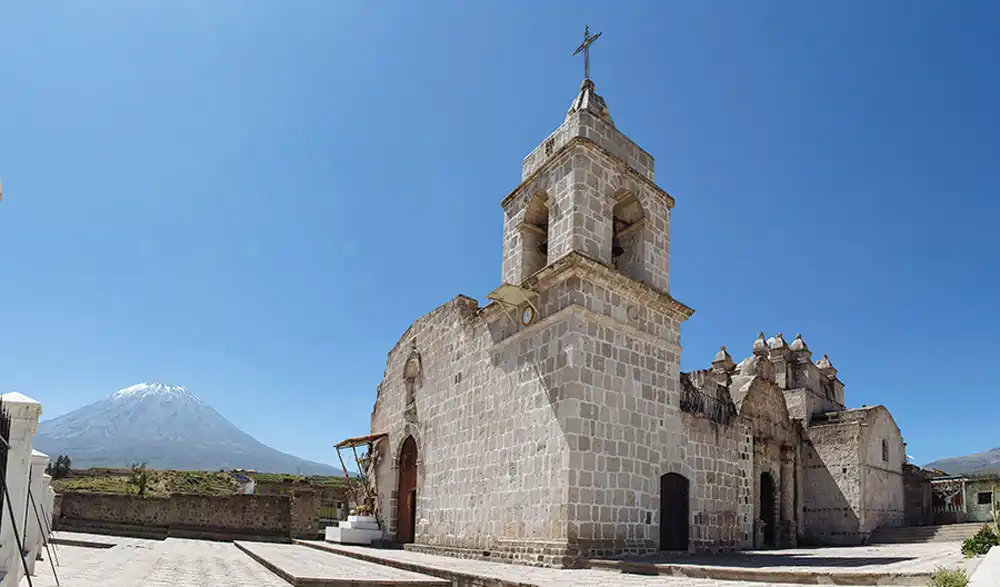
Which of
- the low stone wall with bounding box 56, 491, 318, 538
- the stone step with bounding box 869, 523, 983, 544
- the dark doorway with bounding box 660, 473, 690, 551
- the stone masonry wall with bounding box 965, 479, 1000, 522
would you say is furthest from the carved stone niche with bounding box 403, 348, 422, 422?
the stone masonry wall with bounding box 965, 479, 1000, 522

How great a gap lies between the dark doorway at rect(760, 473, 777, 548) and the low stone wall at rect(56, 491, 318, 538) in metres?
13.3

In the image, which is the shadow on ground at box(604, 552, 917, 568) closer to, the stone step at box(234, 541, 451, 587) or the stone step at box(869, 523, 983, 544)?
the stone step at box(234, 541, 451, 587)

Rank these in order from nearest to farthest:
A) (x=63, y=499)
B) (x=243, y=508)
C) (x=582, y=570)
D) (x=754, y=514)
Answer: (x=582, y=570), (x=754, y=514), (x=243, y=508), (x=63, y=499)

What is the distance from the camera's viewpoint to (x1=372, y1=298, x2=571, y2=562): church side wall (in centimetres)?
1192

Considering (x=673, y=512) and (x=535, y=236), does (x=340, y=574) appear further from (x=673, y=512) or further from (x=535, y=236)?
(x=535, y=236)

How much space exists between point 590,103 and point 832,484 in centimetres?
1411

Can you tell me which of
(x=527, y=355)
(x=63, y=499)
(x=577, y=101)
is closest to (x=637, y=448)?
(x=527, y=355)

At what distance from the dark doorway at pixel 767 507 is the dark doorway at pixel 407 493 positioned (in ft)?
31.3

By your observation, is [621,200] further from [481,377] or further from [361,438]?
[361,438]

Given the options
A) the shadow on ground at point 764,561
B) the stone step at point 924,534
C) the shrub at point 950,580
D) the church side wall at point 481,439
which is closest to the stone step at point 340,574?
the church side wall at point 481,439

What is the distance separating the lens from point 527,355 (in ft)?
42.7

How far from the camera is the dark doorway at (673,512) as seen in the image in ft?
42.6

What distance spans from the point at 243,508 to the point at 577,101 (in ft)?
54.4

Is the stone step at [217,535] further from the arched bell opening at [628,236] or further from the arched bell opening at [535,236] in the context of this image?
the arched bell opening at [628,236]
